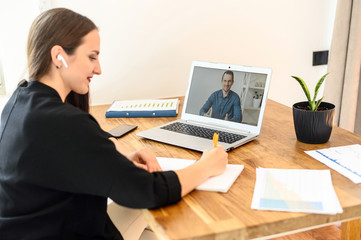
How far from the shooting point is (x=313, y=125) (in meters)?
1.42

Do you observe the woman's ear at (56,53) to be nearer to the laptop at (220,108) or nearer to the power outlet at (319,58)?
the laptop at (220,108)

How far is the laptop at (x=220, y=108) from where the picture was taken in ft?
4.88

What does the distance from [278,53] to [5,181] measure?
1739 millimetres

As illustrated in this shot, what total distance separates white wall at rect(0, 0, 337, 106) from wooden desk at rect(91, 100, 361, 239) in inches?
25.4

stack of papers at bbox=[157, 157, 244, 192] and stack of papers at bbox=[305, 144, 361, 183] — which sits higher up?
stack of papers at bbox=[305, 144, 361, 183]

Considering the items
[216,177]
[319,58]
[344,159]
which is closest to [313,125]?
[344,159]

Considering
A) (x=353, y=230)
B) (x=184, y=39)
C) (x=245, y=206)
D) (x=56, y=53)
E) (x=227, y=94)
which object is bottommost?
(x=353, y=230)

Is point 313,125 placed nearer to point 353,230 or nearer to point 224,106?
point 224,106

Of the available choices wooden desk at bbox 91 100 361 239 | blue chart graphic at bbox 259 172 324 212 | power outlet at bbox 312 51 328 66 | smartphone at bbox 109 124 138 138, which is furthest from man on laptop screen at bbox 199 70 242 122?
power outlet at bbox 312 51 328 66

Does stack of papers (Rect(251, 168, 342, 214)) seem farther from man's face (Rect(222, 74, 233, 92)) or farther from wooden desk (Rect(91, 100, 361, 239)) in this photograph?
man's face (Rect(222, 74, 233, 92))

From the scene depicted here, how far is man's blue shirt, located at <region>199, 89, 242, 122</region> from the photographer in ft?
5.10

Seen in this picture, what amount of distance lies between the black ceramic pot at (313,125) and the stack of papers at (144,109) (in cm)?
54

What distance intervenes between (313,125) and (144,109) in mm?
709

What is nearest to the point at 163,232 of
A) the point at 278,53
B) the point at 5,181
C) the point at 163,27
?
the point at 5,181
